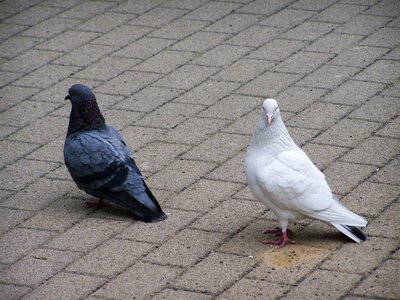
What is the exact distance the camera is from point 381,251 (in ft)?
19.6

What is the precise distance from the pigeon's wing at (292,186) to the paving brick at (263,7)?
13.6ft

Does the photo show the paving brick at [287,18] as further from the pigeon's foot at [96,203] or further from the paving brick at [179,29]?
the pigeon's foot at [96,203]

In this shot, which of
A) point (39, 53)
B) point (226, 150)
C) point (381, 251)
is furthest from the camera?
point (39, 53)

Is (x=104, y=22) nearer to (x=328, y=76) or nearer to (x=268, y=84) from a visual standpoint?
(x=268, y=84)

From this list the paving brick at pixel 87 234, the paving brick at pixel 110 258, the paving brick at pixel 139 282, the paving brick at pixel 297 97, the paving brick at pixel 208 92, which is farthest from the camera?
the paving brick at pixel 208 92

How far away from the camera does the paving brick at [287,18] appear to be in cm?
963

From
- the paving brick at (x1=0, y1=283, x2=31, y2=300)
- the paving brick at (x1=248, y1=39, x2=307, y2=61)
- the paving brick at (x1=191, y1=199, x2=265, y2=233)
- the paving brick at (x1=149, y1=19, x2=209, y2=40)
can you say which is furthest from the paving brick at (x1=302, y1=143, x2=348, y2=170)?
the paving brick at (x1=149, y1=19, x2=209, y2=40)

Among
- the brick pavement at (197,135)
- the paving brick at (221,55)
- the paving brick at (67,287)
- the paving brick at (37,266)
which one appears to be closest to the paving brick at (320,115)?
the brick pavement at (197,135)

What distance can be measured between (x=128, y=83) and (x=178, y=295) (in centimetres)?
333

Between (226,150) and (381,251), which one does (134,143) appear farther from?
(381,251)

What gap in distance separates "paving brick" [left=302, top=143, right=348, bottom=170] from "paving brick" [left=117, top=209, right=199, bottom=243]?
1.11m

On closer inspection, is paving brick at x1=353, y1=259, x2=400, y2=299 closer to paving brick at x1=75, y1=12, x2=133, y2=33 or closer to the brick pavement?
the brick pavement

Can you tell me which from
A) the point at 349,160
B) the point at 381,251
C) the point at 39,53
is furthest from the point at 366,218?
the point at 39,53

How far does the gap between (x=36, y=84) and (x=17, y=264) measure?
2903 mm
